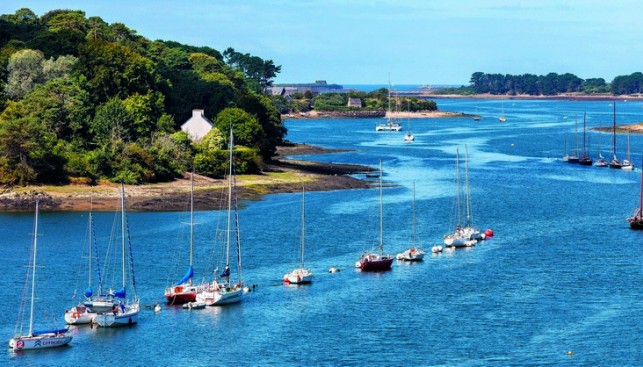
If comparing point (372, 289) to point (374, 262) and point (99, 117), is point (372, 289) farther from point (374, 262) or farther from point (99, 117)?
point (99, 117)

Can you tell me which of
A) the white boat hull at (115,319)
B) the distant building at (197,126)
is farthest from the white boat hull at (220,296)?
the distant building at (197,126)

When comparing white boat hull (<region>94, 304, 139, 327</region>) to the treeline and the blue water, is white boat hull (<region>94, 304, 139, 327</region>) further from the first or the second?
the treeline

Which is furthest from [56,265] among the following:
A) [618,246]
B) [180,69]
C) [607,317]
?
[180,69]

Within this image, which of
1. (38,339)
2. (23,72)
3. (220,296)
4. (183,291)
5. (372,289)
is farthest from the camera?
(23,72)

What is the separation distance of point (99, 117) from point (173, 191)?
16953 mm

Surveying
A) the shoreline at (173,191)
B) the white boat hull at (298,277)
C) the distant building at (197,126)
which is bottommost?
the white boat hull at (298,277)

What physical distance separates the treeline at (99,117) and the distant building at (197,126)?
3135mm

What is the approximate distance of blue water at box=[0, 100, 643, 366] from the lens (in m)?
63.2

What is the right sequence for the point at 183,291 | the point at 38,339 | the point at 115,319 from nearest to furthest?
1. the point at 38,339
2. the point at 115,319
3. the point at 183,291

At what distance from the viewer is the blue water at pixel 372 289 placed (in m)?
63.2

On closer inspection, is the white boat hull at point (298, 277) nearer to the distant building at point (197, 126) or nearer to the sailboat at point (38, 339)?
the sailboat at point (38, 339)

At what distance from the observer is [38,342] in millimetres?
61750

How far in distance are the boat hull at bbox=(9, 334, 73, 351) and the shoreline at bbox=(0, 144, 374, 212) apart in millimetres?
39403

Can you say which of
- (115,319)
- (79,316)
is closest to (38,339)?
(79,316)
